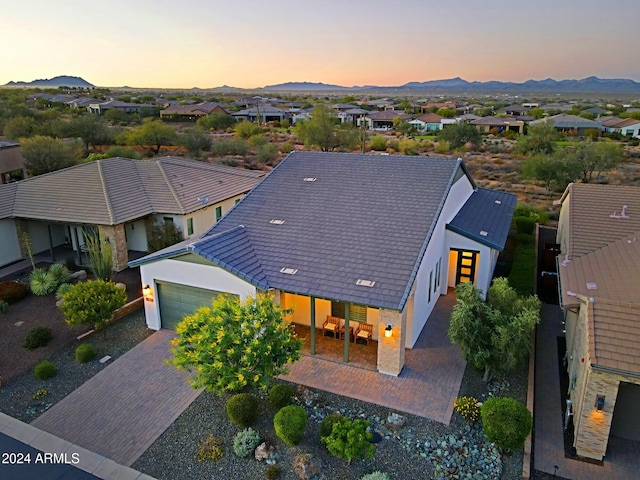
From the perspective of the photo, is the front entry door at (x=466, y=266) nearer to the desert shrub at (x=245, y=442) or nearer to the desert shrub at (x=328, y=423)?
the desert shrub at (x=328, y=423)

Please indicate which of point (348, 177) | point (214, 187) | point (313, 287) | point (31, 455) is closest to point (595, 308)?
point (313, 287)

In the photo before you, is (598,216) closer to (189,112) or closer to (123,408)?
(123,408)

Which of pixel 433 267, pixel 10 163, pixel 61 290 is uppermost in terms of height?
pixel 10 163

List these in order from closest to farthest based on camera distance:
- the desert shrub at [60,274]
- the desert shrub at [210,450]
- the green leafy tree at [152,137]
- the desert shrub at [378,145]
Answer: the desert shrub at [210,450]
the desert shrub at [60,274]
the green leafy tree at [152,137]
the desert shrub at [378,145]

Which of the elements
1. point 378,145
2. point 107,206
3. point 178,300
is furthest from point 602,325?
point 378,145

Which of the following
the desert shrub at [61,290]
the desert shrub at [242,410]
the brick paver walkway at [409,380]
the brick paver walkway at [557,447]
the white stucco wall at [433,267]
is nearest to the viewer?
the brick paver walkway at [557,447]

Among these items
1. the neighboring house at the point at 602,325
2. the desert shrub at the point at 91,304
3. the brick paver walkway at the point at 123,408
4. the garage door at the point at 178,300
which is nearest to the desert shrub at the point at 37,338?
the desert shrub at the point at 91,304
